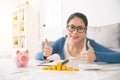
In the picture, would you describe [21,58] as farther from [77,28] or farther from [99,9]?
[99,9]

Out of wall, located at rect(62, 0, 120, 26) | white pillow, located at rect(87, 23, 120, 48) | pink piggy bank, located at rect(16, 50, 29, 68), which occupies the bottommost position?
pink piggy bank, located at rect(16, 50, 29, 68)

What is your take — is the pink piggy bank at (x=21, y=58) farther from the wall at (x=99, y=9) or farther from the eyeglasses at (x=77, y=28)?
the wall at (x=99, y=9)

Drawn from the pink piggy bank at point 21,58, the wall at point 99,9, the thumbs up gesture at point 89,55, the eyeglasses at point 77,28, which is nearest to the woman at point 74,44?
the eyeglasses at point 77,28

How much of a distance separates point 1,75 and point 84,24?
697 millimetres

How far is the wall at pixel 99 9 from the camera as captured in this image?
2.24m

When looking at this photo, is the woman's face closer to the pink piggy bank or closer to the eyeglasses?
the eyeglasses

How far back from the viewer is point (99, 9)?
A: 7.98 ft

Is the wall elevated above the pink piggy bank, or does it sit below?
above

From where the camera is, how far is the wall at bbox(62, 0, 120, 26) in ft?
7.34

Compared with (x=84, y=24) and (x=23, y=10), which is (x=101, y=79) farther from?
(x=23, y=10)

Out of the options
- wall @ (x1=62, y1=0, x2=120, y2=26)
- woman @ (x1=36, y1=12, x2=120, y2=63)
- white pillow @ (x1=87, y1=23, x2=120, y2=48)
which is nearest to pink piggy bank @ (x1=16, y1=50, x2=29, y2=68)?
woman @ (x1=36, y1=12, x2=120, y2=63)

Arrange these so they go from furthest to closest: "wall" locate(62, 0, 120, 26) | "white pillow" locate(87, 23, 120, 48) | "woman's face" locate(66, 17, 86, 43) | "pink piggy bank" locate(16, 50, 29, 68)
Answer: "wall" locate(62, 0, 120, 26), "white pillow" locate(87, 23, 120, 48), "woman's face" locate(66, 17, 86, 43), "pink piggy bank" locate(16, 50, 29, 68)

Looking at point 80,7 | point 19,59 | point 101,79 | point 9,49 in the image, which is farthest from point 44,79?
point 9,49

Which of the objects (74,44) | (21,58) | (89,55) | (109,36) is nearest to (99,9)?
(109,36)
